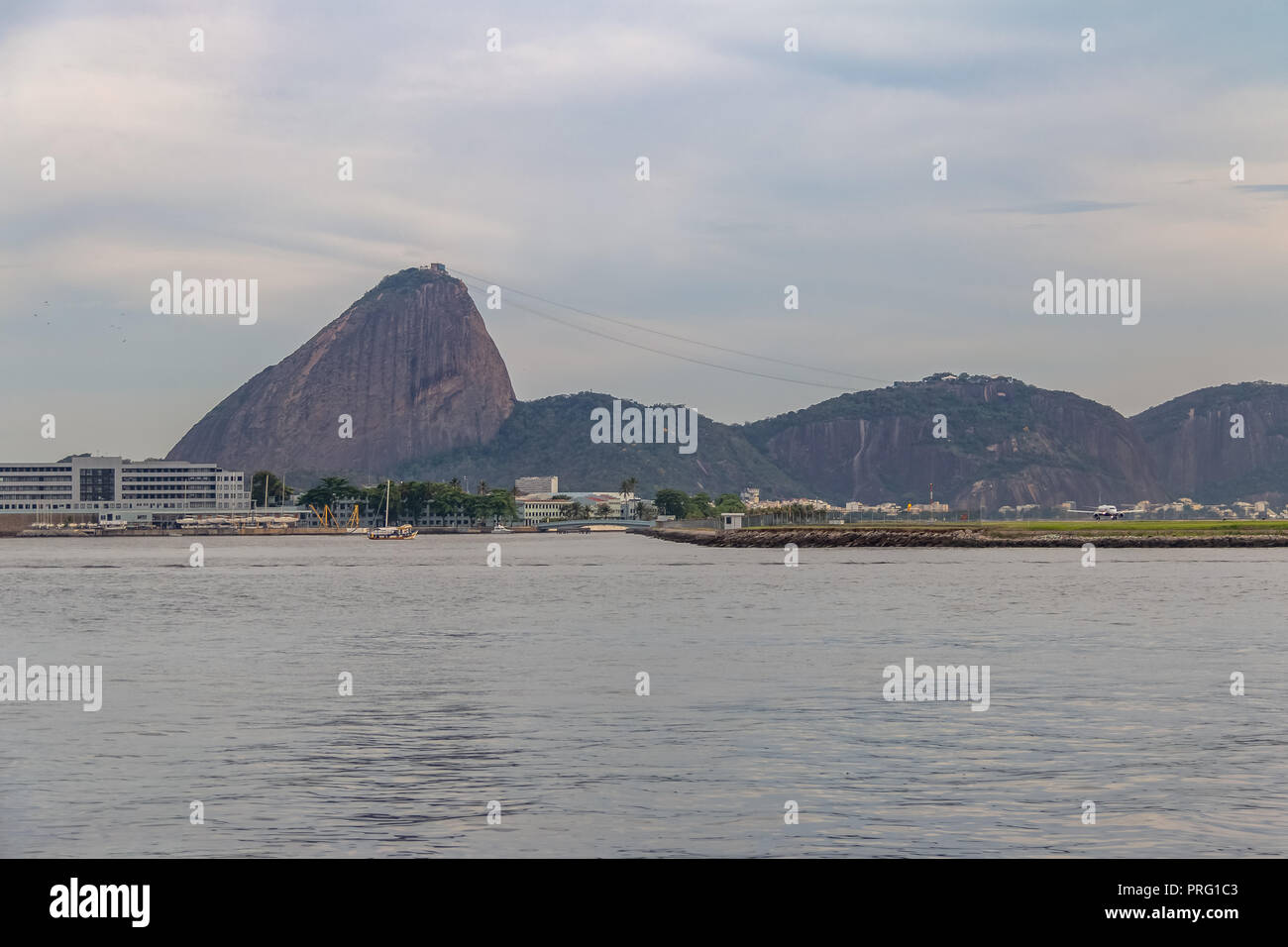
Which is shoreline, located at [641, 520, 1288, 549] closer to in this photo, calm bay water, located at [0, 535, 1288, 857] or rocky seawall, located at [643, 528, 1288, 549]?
rocky seawall, located at [643, 528, 1288, 549]

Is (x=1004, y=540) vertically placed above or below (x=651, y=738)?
below

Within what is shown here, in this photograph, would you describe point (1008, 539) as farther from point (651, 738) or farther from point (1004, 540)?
point (651, 738)

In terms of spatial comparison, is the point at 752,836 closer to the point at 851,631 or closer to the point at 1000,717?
the point at 1000,717

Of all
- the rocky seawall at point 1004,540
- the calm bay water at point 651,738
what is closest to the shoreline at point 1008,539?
Answer: the rocky seawall at point 1004,540

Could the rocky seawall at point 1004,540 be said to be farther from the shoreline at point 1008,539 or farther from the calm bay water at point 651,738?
the calm bay water at point 651,738

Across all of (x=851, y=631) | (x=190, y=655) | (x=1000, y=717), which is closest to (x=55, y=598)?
(x=190, y=655)

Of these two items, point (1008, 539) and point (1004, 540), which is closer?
point (1008, 539)

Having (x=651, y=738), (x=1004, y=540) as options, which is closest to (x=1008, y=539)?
(x=1004, y=540)

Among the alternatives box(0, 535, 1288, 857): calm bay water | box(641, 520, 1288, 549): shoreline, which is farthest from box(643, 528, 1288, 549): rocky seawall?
box(0, 535, 1288, 857): calm bay water
